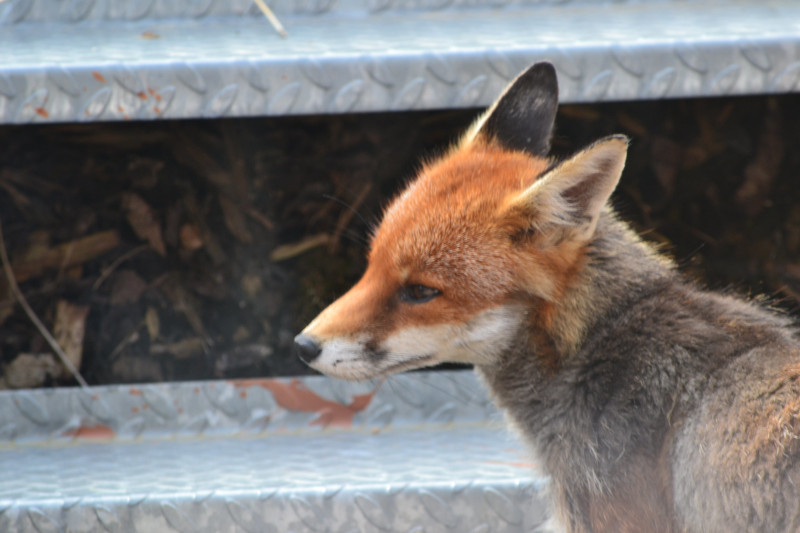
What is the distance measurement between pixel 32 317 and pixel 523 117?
2051 mm

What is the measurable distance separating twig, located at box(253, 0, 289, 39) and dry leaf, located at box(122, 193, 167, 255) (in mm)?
900

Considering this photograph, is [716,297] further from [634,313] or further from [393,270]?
[393,270]

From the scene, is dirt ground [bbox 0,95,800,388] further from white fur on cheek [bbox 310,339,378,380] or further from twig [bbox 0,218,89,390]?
white fur on cheek [bbox 310,339,378,380]

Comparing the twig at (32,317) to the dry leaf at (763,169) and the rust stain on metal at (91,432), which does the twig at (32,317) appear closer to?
the rust stain on metal at (91,432)

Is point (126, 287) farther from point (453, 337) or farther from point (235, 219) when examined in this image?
point (453, 337)

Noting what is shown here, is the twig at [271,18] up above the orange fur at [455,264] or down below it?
above

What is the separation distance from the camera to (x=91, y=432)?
281 centimetres

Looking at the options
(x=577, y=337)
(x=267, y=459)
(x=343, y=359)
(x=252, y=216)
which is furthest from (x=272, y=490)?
(x=252, y=216)

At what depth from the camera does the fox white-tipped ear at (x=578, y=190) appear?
1.95 m

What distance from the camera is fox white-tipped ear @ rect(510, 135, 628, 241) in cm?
195

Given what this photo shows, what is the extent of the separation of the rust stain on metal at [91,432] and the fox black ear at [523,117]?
5.17ft

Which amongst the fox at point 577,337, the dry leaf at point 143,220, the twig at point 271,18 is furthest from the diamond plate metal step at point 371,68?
the dry leaf at point 143,220

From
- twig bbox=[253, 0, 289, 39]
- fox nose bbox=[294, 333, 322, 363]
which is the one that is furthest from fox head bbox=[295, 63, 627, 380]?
twig bbox=[253, 0, 289, 39]

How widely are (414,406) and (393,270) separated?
2.82 ft
